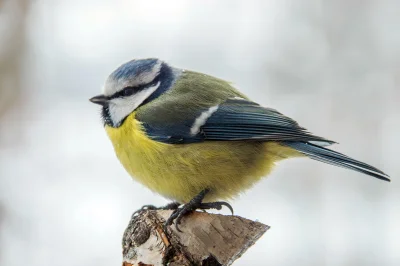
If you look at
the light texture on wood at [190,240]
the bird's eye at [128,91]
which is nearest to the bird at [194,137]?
the bird's eye at [128,91]

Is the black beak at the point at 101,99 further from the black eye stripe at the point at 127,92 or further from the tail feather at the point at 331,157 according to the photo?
the tail feather at the point at 331,157

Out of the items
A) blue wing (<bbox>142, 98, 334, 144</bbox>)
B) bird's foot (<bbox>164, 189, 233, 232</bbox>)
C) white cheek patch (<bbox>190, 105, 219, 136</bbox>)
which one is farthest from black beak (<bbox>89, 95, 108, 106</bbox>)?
bird's foot (<bbox>164, 189, 233, 232</bbox>)

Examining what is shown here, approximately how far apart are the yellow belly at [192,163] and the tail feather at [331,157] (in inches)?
1.4

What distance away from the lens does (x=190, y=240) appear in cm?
124

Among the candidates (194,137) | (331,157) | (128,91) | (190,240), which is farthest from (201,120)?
(190,240)

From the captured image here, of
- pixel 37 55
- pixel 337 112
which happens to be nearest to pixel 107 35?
pixel 37 55

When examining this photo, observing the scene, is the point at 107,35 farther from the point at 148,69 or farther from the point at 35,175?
the point at 148,69

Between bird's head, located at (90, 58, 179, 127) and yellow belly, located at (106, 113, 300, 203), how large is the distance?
46mm

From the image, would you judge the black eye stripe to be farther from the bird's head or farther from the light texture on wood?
the light texture on wood

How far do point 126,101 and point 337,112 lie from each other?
158cm

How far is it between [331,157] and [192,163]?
1.14ft

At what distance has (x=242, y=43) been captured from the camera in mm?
3170

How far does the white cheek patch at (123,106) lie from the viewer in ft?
5.57

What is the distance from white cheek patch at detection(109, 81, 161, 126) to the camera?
5.57 feet
